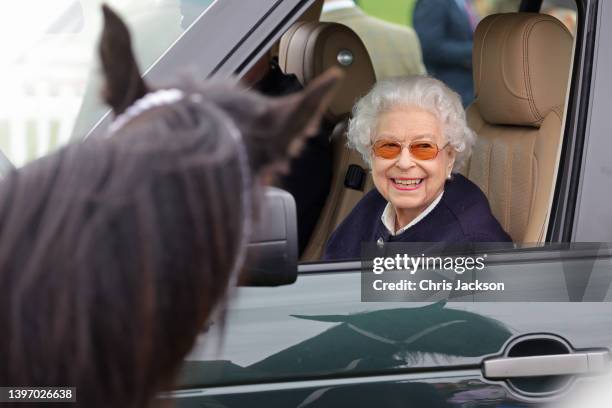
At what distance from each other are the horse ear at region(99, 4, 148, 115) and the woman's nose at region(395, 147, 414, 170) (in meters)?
1.51

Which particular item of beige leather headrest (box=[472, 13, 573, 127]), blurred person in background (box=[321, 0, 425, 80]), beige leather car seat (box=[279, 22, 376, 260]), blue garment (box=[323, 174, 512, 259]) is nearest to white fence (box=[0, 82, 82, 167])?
blue garment (box=[323, 174, 512, 259])

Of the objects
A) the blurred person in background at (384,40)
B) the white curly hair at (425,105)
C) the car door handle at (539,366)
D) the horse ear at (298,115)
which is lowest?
the car door handle at (539,366)

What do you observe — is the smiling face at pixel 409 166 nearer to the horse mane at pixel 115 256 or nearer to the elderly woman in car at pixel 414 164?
the elderly woman in car at pixel 414 164

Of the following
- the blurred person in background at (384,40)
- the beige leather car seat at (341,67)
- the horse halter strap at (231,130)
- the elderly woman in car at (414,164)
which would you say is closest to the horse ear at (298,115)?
the horse halter strap at (231,130)

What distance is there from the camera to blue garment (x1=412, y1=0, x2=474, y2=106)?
12.1ft

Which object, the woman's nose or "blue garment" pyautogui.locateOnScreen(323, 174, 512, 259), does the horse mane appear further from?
the woman's nose

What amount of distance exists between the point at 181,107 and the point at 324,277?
41.9 inches

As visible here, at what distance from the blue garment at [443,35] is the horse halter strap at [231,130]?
286 centimetres

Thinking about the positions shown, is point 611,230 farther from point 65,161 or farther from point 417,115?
point 65,161

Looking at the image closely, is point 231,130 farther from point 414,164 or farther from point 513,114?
point 513,114

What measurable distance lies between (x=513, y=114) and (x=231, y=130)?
71.1 inches

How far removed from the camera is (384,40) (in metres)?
4.27

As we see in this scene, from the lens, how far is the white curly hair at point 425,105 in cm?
236

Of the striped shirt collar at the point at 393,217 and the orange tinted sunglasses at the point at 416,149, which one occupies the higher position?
the orange tinted sunglasses at the point at 416,149
